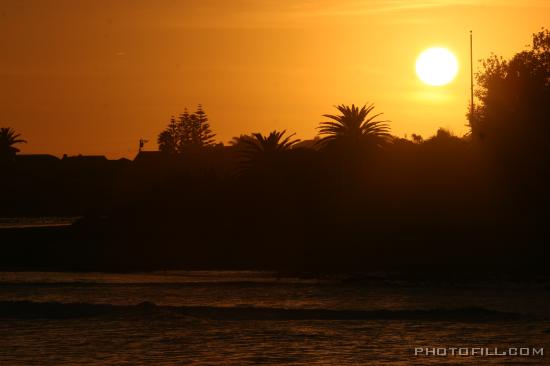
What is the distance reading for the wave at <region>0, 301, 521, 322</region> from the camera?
36.8m

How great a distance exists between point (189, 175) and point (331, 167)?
13103mm

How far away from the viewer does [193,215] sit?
76750mm

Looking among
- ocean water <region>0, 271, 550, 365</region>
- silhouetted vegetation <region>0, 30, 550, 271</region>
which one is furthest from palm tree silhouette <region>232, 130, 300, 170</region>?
ocean water <region>0, 271, 550, 365</region>

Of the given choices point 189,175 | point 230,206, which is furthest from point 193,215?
point 189,175

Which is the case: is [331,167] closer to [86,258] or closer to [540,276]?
[86,258]

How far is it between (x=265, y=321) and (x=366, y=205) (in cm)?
3667

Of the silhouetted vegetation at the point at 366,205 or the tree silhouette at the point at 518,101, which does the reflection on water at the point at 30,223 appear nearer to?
the silhouetted vegetation at the point at 366,205

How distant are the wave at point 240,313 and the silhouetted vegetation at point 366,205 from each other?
63.4 feet

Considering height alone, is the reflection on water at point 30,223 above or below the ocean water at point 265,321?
above

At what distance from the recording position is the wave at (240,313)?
121 feet

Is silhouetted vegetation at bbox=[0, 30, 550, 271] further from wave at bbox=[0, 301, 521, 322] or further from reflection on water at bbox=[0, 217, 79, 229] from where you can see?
wave at bbox=[0, 301, 521, 322]

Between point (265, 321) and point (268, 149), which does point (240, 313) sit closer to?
point (265, 321)

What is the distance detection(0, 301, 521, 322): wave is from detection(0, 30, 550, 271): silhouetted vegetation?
761 inches

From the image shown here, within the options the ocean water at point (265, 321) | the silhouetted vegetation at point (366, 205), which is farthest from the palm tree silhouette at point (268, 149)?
the ocean water at point (265, 321)
